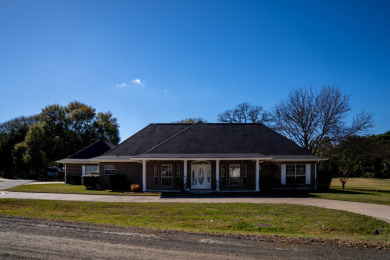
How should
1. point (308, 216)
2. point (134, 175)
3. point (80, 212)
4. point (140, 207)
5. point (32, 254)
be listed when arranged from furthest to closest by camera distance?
point (134, 175), point (140, 207), point (80, 212), point (308, 216), point (32, 254)

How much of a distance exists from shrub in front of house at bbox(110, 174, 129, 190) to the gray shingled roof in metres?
1.71

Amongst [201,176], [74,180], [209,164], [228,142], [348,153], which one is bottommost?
[74,180]

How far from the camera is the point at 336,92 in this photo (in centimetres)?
3123

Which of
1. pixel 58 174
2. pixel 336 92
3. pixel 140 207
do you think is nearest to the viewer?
pixel 140 207

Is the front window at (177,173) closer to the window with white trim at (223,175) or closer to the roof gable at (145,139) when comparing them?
the window with white trim at (223,175)

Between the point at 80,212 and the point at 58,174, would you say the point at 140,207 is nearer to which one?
the point at 80,212

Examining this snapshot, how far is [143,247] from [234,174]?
51.7ft

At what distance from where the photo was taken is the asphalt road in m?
6.40

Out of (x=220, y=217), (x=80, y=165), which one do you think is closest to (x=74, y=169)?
(x=80, y=165)

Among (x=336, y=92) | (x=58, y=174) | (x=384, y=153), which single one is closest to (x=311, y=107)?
(x=336, y=92)

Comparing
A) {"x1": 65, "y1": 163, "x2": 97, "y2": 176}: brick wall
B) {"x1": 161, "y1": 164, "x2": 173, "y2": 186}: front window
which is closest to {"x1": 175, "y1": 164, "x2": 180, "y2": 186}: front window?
{"x1": 161, "y1": 164, "x2": 173, "y2": 186}: front window

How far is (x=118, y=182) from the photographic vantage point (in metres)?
23.2

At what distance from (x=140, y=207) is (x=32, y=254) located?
302 inches

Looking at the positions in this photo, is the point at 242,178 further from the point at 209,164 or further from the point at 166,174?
the point at 166,174
